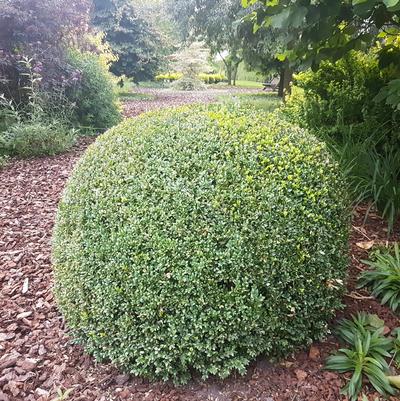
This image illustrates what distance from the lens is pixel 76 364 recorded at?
1.83 m

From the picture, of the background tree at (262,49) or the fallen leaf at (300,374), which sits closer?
the fallen leaf at (300,374)

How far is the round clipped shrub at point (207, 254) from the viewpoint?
153cm

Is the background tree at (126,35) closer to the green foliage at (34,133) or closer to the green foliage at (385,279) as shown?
the green foliage at (34,133)

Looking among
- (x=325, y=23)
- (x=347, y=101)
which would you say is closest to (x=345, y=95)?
(x=347, y=101)

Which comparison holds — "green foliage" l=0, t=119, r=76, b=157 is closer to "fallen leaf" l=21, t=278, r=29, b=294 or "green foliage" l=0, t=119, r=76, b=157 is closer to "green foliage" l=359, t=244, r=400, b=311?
"fallen leaf" l=21, t=278, r=29, b=294

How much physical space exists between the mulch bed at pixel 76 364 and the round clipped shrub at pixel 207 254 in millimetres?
81

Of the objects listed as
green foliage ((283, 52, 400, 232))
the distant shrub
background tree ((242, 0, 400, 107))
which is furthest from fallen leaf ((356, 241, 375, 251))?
the distant shrub

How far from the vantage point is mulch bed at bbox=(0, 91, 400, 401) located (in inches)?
62.5

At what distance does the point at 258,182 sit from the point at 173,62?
721 inches

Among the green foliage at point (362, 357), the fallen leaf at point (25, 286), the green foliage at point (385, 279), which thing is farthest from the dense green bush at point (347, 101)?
the fallen leaf at point (25, 286)

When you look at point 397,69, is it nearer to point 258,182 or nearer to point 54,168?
point 258,182

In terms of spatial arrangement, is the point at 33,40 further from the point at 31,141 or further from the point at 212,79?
the point at 212,79

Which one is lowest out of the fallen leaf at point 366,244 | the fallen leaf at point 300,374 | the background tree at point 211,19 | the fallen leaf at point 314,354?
the fallen leaf at point 300,374

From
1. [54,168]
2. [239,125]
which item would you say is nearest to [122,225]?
[239,125]
